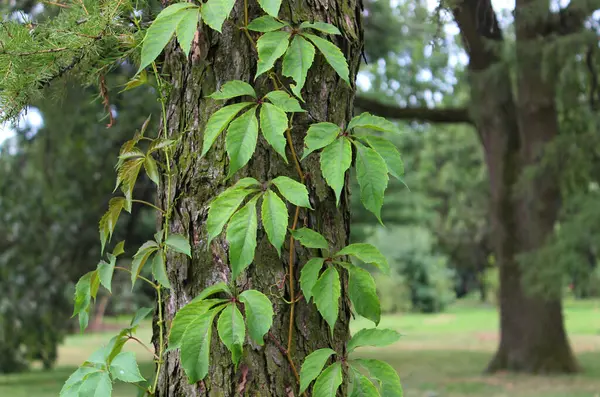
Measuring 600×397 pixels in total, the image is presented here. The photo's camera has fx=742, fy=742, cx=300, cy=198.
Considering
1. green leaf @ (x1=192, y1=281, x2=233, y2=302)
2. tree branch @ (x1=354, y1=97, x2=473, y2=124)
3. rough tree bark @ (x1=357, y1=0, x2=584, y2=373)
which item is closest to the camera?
green leaf @ (x1=192, y1=281, x2=233, y2=302)

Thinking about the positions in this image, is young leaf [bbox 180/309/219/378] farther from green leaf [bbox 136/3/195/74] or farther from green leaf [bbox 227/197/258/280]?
green leaf [bbox 136/3/195/74]

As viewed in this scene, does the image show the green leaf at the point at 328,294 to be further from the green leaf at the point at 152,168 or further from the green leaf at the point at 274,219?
the green leaf at the point at 152,168

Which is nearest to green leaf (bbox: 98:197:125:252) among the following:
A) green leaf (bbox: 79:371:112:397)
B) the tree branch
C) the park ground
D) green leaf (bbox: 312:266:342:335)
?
green leaf (bbox: 79:371:112:397)

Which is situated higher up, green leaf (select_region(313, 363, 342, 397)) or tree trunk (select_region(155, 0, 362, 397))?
tree trunk (select_region(155, 0, 362, 397))

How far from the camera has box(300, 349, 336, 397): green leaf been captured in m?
1.28

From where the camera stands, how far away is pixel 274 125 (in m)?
1.24

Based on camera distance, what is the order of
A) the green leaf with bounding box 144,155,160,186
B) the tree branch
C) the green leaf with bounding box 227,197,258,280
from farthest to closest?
the tree branch < the green leaf with bounding box 144,155,160,186 < the green leaf with bounding box 227,197,258,280

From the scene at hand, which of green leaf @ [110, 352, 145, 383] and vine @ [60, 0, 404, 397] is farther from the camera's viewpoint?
green leaf @ [110, 352, 145, 383]

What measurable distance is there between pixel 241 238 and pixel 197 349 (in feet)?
0.65

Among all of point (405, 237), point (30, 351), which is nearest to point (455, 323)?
point (405, 237)

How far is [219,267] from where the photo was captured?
4.42 ft

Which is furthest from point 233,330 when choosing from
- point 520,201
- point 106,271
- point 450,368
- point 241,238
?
point 450,368

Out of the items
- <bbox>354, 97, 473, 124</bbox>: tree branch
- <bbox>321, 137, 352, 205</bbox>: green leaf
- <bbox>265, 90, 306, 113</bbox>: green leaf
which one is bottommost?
<bbox>321, 137, 352, 205</bbox>: green leaf

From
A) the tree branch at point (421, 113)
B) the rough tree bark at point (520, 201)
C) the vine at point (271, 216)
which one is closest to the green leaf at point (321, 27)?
the vine at point (271, 216)
